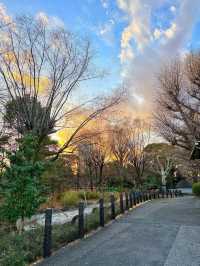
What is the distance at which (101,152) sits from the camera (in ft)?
112

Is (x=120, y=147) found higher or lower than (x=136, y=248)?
higher

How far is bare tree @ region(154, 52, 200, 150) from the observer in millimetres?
19562

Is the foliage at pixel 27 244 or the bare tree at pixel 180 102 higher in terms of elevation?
the bare tree at pixel 180 102

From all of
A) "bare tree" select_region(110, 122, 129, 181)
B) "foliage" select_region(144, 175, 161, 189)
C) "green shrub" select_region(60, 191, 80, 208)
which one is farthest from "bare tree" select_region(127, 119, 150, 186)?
"green shrub" select_region(60, 191, 80, 208)

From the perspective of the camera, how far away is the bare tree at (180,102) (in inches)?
770

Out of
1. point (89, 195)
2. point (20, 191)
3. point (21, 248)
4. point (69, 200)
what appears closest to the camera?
point (21, 248)

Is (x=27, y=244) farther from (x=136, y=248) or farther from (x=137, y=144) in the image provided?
(x=137, y=144)

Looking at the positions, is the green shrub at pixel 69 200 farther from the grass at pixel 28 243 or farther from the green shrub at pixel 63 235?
the green shrub at pixel 63 235

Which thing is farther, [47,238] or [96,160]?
[96,160]

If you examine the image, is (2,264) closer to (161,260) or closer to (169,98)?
(161,260)

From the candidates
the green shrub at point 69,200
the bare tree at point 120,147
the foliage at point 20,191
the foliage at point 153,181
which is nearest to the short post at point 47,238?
the foliage at point 20,191

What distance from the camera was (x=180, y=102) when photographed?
20.8m

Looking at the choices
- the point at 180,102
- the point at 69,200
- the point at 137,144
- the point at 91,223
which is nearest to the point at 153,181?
the point at 137,144

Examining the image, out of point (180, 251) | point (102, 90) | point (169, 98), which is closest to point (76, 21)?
point (102, 90)
